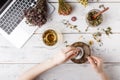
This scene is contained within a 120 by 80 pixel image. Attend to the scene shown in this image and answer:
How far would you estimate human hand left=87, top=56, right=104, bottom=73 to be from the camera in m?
1.37

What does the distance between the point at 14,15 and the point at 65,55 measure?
0.26m

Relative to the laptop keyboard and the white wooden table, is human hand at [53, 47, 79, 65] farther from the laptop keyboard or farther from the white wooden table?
the laptop keyboard

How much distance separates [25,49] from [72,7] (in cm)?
25

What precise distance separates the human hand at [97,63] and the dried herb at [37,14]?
0.23 m

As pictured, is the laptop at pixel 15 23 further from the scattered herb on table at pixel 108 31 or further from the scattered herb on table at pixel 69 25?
the scattered herb on table at pixel 108 31

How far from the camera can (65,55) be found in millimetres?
1361

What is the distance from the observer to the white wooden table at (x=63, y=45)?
4.83ft

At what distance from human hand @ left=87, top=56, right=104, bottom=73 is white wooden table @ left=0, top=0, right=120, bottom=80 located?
0.08m

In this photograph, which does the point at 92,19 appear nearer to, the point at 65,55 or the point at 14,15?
the point at 65,55

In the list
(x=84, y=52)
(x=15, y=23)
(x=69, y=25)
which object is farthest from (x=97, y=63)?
(x=15, y=23)

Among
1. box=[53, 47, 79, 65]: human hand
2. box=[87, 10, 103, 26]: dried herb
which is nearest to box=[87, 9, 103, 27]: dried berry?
box=[87, 10, 103, 26]: dried herb

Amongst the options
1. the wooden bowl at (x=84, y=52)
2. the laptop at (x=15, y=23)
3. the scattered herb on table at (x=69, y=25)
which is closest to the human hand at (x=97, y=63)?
the wooden bowl at (x=84, y=52)

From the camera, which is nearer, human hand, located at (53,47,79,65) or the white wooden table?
human hand, located at (53,47,79,65)

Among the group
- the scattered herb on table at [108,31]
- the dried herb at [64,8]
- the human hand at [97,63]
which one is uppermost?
the dried herb at [64,8]
